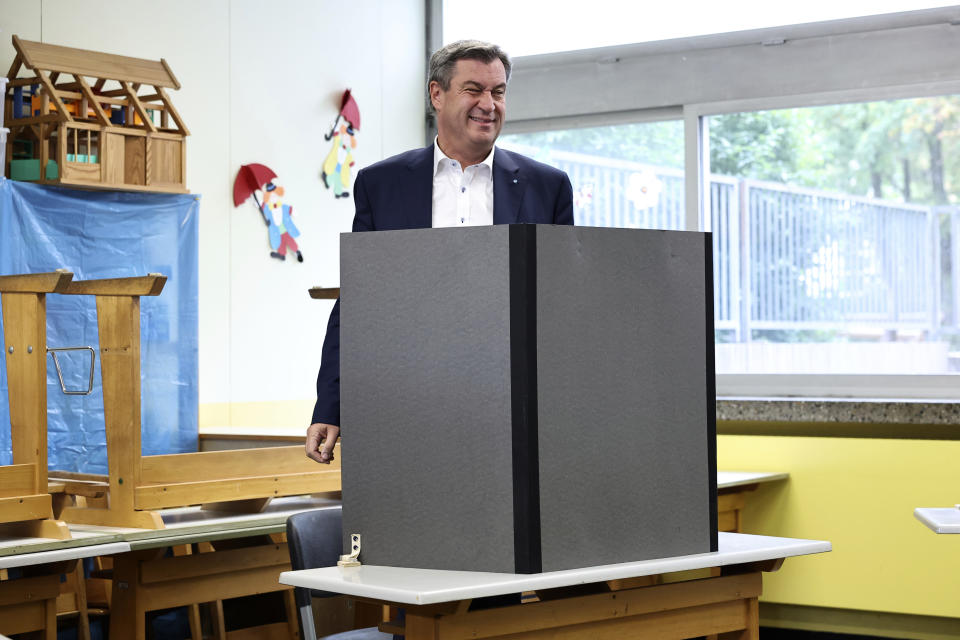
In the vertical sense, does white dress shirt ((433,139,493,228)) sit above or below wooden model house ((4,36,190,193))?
below

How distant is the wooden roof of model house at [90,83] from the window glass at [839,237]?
2305 millimetres

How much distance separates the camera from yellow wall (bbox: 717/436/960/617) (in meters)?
3.93

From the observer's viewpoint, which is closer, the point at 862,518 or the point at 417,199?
the point at 417,199

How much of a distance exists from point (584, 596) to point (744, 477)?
236 centimetres

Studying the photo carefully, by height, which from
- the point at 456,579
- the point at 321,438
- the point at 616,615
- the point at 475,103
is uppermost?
the point at 475,103

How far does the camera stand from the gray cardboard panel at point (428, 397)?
1.56 m

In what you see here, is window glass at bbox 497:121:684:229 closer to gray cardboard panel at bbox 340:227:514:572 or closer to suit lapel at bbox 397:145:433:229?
suit lapel at bbox 397:145:433:229

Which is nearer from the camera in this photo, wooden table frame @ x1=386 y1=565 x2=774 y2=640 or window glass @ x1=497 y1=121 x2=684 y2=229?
wooden table frame @ x1=386 y1=565 x2=774 y2=640

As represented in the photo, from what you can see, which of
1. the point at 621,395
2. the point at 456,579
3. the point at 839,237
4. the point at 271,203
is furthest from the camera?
the point at 271,203

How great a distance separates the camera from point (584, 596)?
1.73 m

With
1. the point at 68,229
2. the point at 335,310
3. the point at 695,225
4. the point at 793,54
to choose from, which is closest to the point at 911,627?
the point at 695,225

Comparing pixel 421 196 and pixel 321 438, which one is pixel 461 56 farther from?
pixel 321 438

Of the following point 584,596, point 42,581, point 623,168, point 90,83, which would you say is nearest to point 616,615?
point 584,596

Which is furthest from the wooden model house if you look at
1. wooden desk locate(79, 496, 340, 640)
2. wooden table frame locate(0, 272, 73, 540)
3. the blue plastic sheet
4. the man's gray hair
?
the man's gray hair
